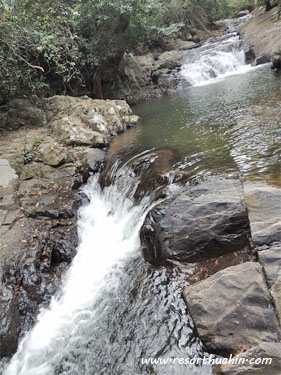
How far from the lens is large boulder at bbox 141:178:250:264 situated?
158 inches

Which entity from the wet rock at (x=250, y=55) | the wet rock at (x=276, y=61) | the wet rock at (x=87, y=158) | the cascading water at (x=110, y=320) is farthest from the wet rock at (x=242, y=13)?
the cascading water at (x=110, y=320)

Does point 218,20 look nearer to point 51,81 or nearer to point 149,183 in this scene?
point 51,81

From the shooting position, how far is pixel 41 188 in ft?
23.7

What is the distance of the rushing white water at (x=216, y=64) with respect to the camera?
19219mm

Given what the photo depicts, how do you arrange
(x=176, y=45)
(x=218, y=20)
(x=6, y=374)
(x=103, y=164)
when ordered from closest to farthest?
1. (x=6, y=374)
2. (x=103, y=164)
3. (x=176, y=45)
4. (x=218, y=20)

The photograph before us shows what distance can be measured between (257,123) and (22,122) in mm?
9014

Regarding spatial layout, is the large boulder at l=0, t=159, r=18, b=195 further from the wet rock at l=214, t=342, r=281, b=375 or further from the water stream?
the wet rock at l=214, t=342, r=281, b=375

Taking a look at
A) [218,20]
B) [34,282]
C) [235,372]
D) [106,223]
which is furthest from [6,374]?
[218,20]

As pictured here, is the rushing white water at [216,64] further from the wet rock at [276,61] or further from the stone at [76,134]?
the stone at [76,134]

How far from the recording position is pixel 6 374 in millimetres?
3602

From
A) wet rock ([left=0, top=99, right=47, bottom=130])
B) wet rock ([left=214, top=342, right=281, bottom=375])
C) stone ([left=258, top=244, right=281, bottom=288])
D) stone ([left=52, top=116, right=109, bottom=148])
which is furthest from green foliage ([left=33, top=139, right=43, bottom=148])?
wet rock ([left=214, top=342, right=281, bottom=375])

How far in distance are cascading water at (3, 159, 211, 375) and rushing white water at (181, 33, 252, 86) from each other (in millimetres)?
17130

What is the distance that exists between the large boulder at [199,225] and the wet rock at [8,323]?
226 cm

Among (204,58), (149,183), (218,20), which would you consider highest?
(218,20)
